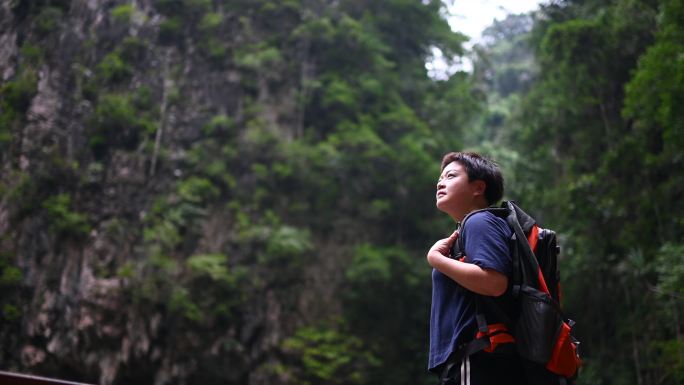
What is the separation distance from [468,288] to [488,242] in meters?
0.13

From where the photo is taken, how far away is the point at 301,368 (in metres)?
11.7

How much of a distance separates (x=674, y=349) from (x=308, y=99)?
31.2ft

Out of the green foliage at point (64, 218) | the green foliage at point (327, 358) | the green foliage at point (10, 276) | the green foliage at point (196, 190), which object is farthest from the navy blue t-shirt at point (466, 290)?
the green foliage at point (196, 190)

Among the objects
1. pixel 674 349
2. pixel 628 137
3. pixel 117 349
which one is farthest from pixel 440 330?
pixel 117 349

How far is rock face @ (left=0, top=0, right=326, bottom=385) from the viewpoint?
402 inches

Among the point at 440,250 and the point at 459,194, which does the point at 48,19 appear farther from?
the point at 440,250

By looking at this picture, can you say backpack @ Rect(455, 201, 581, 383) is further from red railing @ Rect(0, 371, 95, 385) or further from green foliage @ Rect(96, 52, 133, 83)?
green foliage @ Rect(96, 52, 133, 83)

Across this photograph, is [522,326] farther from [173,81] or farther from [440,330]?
[173,81]

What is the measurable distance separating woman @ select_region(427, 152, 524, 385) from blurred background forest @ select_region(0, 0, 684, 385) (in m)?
6.55

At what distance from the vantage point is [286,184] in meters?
13.4

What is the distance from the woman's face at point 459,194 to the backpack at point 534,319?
201mm

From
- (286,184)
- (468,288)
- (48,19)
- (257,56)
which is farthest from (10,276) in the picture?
(468,288)

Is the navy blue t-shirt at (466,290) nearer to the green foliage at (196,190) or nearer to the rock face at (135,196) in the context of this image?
the rock face at (135,196)

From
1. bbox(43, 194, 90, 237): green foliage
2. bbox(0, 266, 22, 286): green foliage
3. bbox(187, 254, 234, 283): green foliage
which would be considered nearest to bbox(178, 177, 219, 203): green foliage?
A: bbox(187, 254, 234, 283): green foliage
